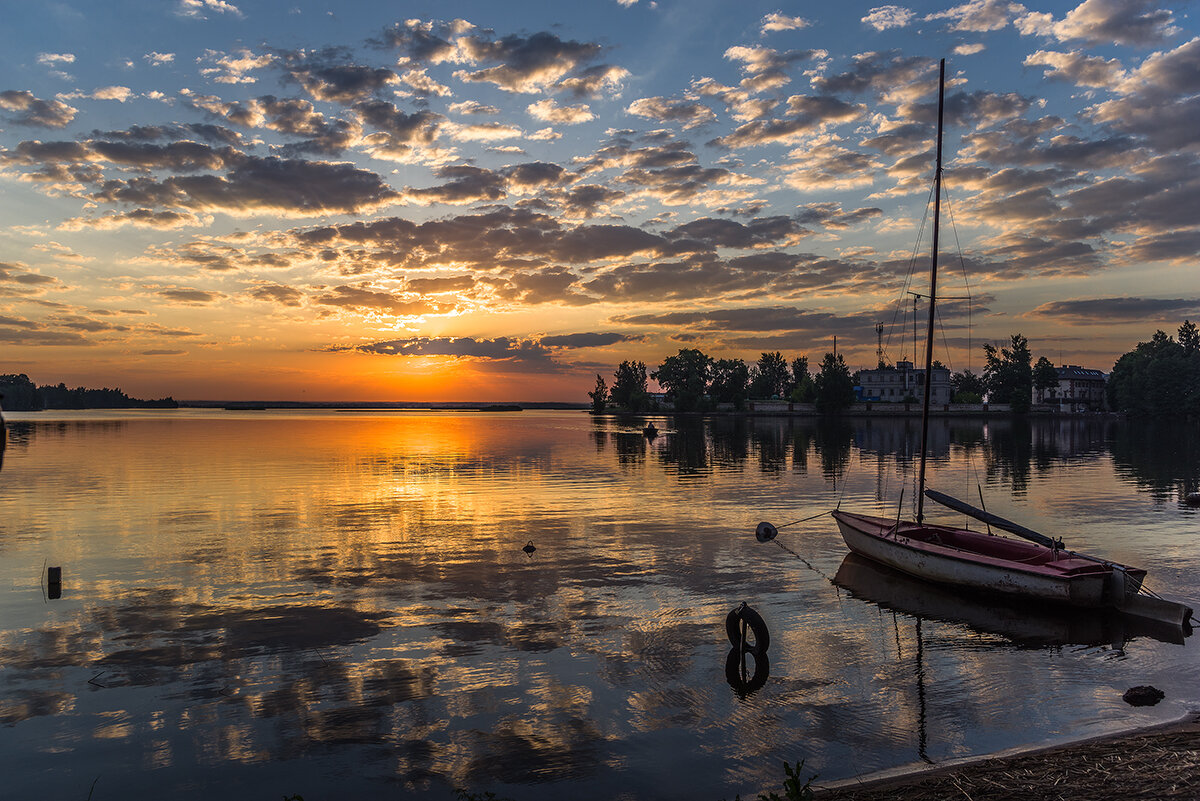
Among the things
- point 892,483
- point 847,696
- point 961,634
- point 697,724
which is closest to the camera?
point 697,724

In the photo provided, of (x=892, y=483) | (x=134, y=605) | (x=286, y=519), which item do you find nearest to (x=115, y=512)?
(x=286, y=519)

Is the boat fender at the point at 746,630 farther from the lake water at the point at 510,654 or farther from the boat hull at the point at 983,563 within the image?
the boat hull at the point at 983,563

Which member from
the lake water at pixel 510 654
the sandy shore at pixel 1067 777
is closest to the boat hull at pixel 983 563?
the lake water at pixel 510 654

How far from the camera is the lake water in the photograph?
1451cm

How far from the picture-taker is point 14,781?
1372 centimetres

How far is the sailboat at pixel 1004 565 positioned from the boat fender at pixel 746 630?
10.1m

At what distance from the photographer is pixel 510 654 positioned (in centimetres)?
2056

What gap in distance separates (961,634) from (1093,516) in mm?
28193

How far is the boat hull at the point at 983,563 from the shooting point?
23.5 m

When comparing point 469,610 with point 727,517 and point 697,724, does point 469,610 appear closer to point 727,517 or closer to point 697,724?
point 697,724

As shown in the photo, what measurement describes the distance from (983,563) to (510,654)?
16.2 metres

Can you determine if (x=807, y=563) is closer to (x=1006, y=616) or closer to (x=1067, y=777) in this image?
(x=1006, y=616)

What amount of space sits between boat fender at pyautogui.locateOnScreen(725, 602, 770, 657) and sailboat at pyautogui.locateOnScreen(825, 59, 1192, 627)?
33.0 ft

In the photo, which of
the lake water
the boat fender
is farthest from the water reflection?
the boat fender
